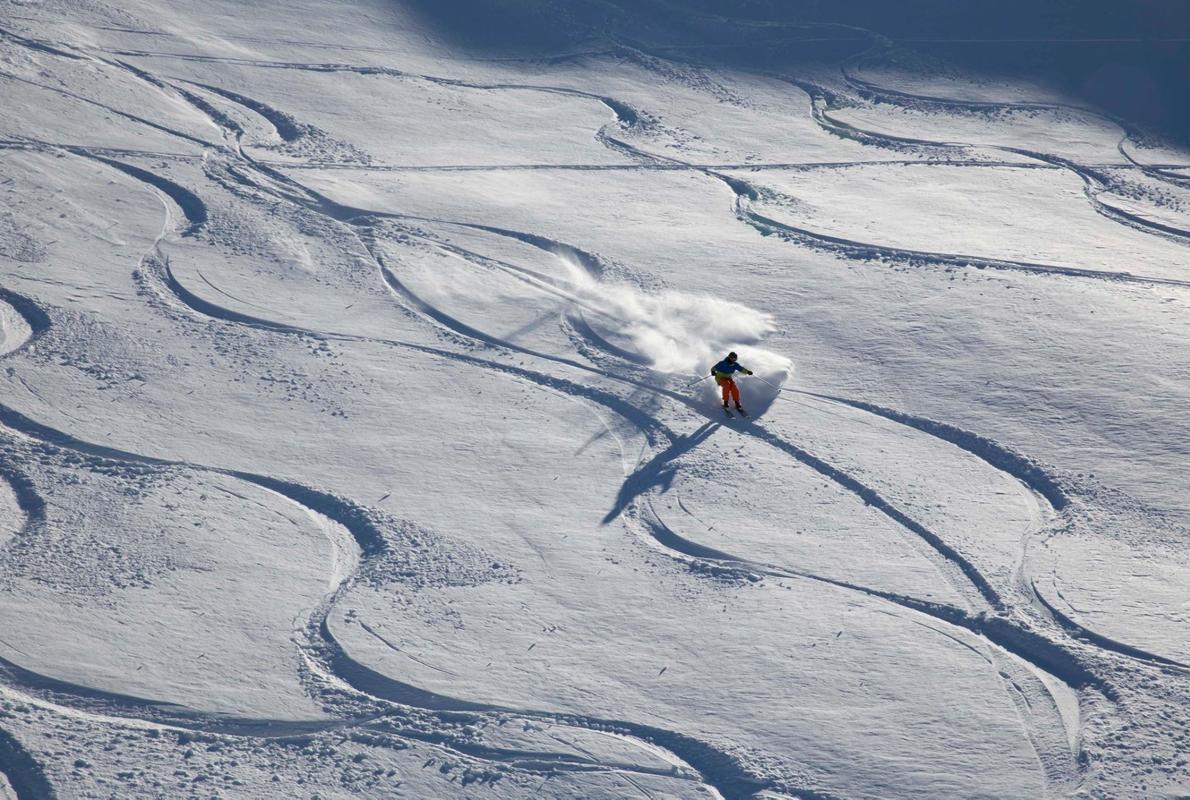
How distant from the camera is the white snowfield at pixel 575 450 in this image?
291 inches

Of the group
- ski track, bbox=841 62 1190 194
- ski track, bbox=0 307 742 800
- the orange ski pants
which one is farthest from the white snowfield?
ski track, bbox=841 62 1190 194

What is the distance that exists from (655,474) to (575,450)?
765mm

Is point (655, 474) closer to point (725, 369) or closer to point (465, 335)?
point (725, 369)

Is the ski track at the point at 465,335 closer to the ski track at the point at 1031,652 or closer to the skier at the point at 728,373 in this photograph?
the ski track at the point at 1031,652

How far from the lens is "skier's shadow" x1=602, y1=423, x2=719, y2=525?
9.64 meters

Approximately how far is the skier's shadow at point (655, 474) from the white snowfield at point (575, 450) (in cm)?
4

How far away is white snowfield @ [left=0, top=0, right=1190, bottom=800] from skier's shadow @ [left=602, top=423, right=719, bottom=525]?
45 mm

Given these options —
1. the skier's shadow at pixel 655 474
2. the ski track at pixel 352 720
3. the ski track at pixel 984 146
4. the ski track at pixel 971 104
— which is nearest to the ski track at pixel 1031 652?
the ski track at pixel 352 720

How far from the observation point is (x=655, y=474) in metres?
9.98

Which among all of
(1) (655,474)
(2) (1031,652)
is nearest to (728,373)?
(1) (655,474)

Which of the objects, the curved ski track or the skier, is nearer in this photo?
the curved ski track

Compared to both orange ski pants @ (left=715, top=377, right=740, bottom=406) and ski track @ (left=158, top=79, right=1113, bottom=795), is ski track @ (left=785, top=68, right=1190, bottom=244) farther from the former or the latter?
ski track @ (left=158, top=79, right=1113, bottom=795)

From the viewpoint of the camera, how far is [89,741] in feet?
23.5

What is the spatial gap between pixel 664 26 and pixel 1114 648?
1602cm
